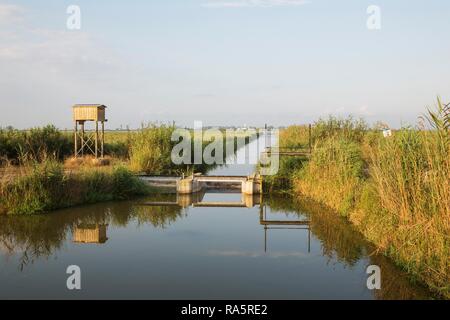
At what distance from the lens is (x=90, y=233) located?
1001cm

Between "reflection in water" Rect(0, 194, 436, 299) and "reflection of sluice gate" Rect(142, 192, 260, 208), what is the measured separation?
62mm

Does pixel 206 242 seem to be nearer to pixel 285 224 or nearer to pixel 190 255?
pixel 190 255

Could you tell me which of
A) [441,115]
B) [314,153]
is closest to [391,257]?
[441,115]

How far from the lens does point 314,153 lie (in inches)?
574

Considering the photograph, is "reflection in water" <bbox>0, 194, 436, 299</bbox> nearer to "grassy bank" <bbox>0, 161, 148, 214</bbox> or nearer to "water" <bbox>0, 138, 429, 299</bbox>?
"water" <bbox>0, 138, 429, 299</bbox>

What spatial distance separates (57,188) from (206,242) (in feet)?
16.2

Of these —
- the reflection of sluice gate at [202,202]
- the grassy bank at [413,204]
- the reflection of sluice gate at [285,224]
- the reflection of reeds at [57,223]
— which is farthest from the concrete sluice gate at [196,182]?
the grassy bank at [413,204]

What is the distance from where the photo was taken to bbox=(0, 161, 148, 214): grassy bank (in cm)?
1120

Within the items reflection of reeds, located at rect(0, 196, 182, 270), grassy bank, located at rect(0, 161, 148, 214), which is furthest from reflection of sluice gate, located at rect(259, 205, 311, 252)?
grassy bank, located at rect(0, 161, 148, 214)

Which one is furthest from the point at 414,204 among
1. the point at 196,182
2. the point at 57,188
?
the point at 196,182

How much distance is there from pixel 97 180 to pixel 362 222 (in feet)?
26.1
